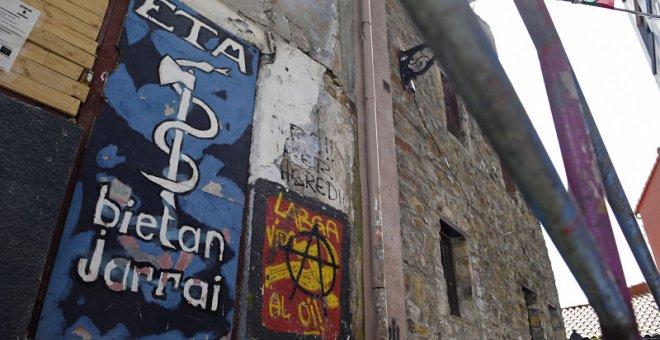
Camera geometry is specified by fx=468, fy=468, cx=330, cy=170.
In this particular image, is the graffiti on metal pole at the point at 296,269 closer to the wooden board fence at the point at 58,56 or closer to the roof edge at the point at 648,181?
the wooden board fence at the point at 58,56

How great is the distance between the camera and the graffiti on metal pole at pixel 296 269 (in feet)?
8.53

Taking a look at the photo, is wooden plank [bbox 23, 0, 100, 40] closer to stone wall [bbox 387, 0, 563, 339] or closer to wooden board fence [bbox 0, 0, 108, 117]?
wooden board fence [bbox 0, 0, 108, 117]

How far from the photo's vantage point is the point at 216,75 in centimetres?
Answer: 280

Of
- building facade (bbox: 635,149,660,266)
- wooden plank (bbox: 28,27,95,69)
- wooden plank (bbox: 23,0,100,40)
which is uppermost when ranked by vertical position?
building facade (bbox: 635,149,660,266)

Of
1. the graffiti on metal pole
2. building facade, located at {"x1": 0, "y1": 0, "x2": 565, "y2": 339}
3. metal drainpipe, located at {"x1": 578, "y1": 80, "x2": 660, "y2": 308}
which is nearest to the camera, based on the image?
metal drainpipe, located at {"x1": 578, "y1": 80, "x2": 660, "y2": 308}

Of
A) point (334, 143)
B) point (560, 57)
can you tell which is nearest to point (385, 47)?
point (334, 143)

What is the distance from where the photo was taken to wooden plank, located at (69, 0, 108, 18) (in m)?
2.31

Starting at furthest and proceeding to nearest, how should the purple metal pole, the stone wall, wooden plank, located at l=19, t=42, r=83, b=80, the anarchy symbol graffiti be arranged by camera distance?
the stone wall, the anarchy symbol graffiti, wooden plank, located at l=19, t=42, r=83, b=80, the purple metal pole

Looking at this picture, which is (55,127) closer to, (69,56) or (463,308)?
(69,56)

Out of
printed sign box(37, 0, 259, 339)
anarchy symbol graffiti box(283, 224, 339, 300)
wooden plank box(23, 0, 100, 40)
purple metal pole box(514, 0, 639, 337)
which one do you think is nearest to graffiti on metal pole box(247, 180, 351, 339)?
anarchy symbol graffiti box(283, 224, 339, 300)

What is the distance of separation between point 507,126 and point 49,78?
84.7 inches

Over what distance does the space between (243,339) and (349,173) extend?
4.92 ft

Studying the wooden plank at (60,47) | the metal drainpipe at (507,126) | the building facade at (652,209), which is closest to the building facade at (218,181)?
the wooden plank at (60,47)

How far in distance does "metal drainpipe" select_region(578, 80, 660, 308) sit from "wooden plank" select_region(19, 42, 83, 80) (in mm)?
2114
